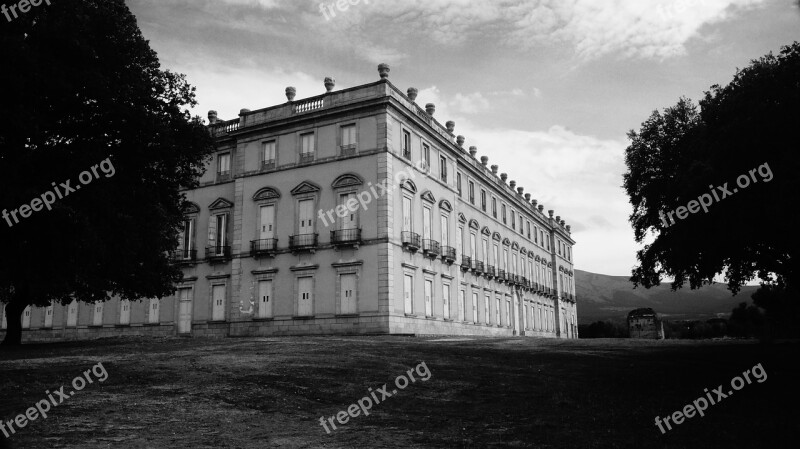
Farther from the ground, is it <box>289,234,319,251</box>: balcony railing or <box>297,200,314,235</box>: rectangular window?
<box>297,200,314,235</box>: rectangular window

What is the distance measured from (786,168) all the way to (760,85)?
9.92 ft

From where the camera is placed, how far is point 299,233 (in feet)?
124

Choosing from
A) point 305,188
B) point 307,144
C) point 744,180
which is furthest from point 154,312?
point 744,180

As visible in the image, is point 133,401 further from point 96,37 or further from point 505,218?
point 505,218

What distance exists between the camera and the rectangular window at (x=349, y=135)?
37250 mm

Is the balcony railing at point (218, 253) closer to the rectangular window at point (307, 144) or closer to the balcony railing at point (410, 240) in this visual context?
the rectangular window at point (307, 144)

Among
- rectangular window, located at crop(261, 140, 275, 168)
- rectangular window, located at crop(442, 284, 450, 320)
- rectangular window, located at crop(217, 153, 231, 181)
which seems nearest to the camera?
rectangular window, located at crop(261, 140, 275, 168)

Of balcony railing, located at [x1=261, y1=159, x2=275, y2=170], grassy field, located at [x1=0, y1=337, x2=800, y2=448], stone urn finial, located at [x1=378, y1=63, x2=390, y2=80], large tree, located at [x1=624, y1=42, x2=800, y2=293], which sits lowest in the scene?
grassy field, located at [x1=0, y1=337, x2=800, y2=448]

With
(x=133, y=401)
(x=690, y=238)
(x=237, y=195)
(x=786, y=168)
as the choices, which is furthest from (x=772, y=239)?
(x=237, y=195)

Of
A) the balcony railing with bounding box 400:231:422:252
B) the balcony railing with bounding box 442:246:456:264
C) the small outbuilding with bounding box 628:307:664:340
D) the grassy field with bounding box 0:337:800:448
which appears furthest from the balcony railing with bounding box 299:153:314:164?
the small outbuilding with bounding box 628:307:664:340

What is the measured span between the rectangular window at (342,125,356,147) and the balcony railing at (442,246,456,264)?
9.50 metres

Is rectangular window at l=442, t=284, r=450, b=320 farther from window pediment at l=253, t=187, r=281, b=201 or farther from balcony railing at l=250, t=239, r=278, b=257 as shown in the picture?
window pediment at l=253, t=187, r=281, b=201

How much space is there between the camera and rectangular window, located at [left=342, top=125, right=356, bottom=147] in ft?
122

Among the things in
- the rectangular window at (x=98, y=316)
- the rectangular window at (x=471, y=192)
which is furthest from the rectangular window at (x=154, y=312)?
the rectangular window at (x=471, y=192)
